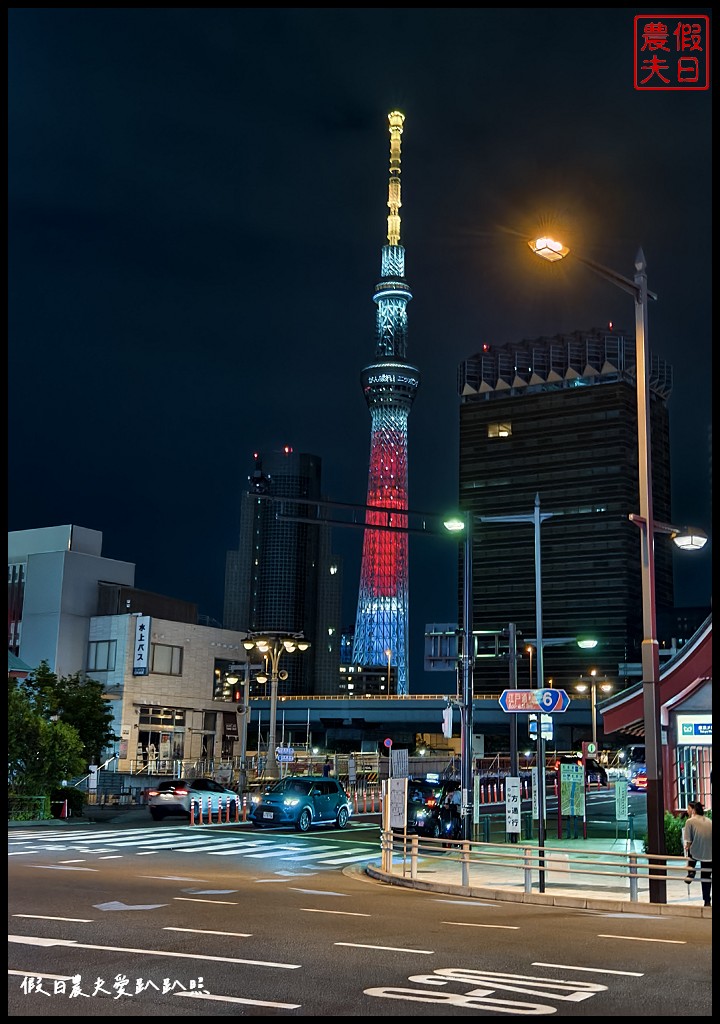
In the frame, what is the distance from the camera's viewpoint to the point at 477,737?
114188mm

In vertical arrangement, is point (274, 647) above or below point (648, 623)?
above

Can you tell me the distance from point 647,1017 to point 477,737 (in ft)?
353

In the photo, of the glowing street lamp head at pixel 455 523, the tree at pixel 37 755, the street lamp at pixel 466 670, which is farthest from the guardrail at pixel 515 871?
the tree at pixel 37 755

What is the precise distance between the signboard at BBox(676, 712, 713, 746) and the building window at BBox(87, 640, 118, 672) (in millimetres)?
60260

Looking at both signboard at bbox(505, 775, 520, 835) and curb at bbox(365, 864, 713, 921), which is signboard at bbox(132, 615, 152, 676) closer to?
signboard at bbox(505, 775, 520, 835)

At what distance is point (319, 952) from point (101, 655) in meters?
71.5

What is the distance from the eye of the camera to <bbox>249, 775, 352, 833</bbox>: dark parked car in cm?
3528

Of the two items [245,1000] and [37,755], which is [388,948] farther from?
[37,755]

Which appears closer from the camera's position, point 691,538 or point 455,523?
point 691,538

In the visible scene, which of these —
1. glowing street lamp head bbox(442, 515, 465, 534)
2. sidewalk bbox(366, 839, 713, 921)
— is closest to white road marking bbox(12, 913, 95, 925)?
sidewalk bbox(366, 839, 713, 921)

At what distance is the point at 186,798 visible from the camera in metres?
39.9

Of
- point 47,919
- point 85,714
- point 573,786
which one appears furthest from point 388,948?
point 85,714

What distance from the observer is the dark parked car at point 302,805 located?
35281 millimetres

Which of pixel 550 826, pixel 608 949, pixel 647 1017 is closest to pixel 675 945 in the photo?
pixel 608 949
